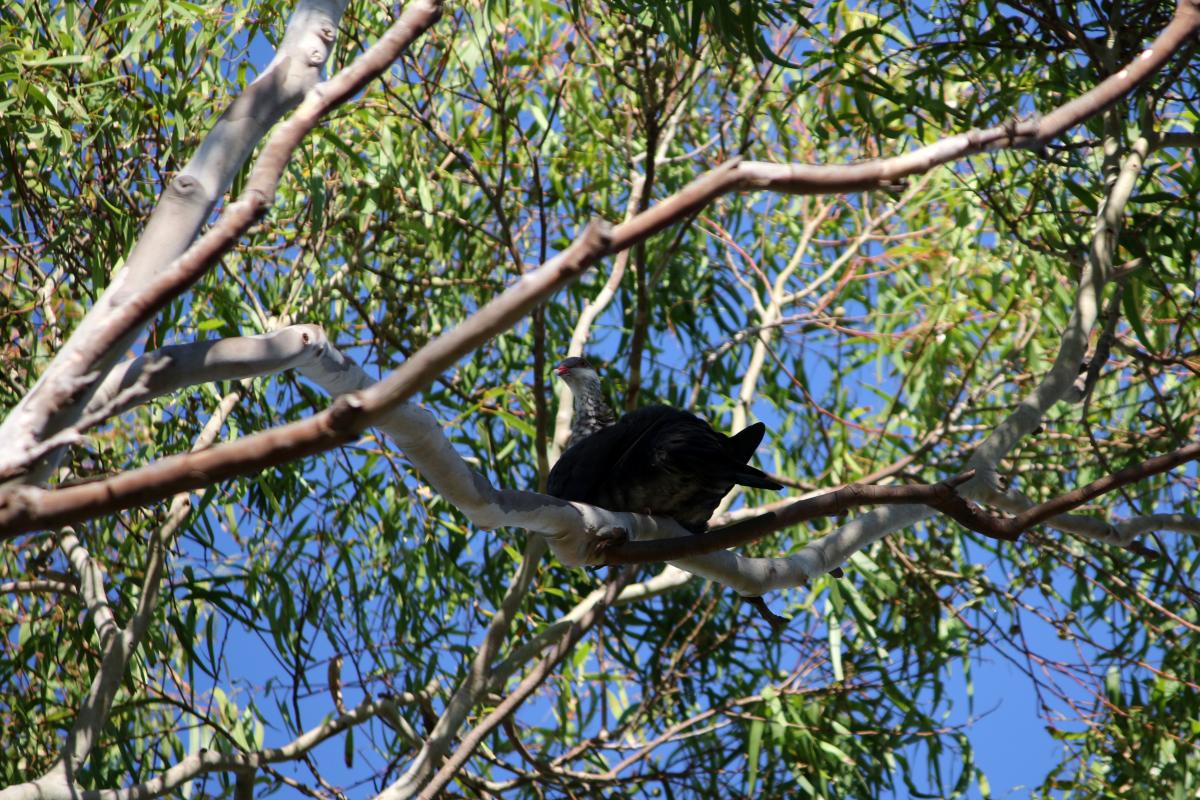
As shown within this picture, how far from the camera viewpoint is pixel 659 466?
2645 mm

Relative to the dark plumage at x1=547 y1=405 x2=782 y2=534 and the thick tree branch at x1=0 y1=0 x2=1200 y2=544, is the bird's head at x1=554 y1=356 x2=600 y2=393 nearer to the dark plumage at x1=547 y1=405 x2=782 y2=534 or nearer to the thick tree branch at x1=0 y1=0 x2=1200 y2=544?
the dark plumage at x1=547 y1=405 x2=782 y2=534

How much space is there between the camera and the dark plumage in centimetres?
254

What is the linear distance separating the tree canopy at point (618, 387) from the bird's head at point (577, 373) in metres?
0.15

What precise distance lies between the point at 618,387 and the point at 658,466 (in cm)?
187

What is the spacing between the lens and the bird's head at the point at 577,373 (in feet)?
11.8

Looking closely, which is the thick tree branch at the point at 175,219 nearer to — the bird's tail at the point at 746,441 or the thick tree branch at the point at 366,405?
the thick tree branch at the point at 366,405

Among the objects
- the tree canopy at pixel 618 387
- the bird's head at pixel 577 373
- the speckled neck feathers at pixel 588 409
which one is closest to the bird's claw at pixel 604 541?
the tree canopy at pixel 618 387

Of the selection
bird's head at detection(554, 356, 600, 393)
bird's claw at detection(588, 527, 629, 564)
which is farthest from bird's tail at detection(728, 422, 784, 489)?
bird's head at detection(554, 356, 600, 393)

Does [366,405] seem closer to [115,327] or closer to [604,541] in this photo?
[115,327]

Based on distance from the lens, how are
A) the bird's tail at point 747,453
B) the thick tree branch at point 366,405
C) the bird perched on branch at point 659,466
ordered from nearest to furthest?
the thick tree branch at point 366,405 < the bird's tail at point 747,453 < the bird perched on branch at point 659,466

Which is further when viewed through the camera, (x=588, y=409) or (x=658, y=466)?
(x=588, y=409)

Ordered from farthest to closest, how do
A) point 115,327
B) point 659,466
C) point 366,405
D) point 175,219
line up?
point 659,466 < point 175,219 < point 115,327 < point 366,405

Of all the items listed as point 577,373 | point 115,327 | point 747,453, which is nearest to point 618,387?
point 577,373

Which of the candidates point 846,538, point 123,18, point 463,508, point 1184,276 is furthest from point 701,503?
point 123,18
